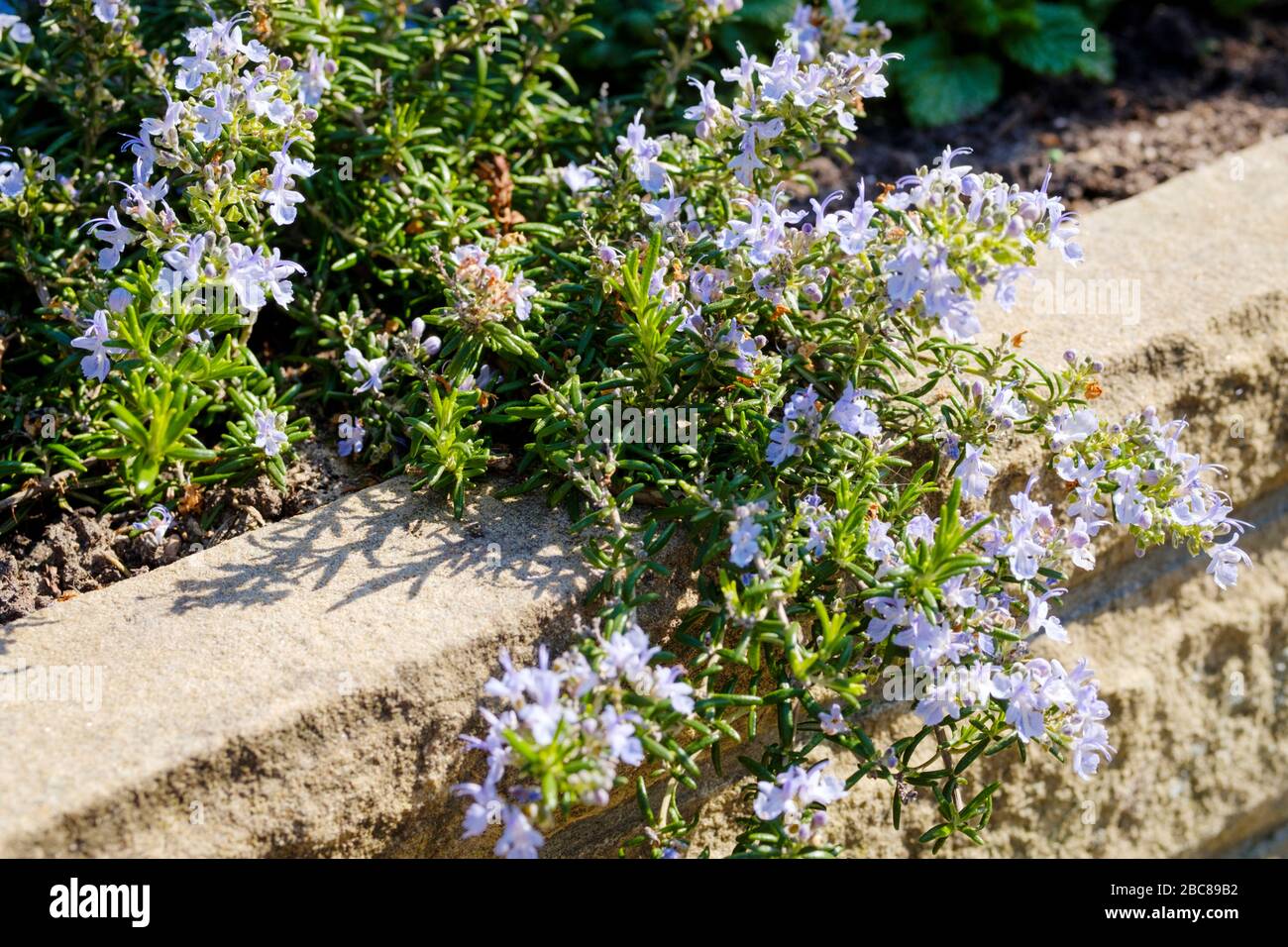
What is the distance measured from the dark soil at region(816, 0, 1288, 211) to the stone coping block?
72cm

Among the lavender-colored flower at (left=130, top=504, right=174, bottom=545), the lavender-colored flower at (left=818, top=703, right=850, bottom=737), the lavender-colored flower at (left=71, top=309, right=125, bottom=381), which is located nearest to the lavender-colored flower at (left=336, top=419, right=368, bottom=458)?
the lavender-colored flower at (left=130, top=504, right=174, bottom=545)

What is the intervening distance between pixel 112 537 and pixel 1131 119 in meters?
3.08

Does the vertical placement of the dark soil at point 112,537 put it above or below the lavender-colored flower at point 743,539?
below

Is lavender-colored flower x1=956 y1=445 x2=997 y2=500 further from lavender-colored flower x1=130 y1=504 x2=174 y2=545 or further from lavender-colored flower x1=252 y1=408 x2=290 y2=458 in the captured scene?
lavender-colored flower x1=130 y1=504 x2=174 y2=545

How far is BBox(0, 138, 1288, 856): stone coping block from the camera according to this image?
1733 millimetres

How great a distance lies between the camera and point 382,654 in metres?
1.87

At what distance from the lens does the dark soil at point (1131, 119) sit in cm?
341

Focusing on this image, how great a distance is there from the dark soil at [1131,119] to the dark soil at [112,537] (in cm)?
174

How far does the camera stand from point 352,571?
2.04m

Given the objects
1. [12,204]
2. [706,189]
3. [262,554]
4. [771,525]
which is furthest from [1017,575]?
[12,204]

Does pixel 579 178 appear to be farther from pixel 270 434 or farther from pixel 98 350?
pixel 98 350

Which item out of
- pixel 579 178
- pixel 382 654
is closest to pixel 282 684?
pixel 382 654

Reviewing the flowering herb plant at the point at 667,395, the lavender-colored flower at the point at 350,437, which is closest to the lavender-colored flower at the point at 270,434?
the flowering herb plant at the point at 667,395

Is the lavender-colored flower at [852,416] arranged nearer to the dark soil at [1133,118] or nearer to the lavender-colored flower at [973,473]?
the lavender-colored flower at [973,473]
